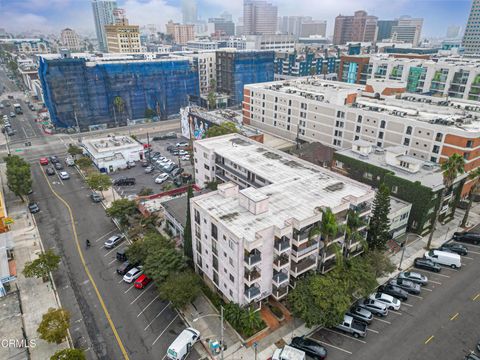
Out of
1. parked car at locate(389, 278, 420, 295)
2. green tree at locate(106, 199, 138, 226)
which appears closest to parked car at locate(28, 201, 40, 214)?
green tree at locate(106, 199, 138, 226)

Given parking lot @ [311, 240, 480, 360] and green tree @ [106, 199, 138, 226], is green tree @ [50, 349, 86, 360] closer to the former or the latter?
parking lot @ [311, 240, 480, 360]

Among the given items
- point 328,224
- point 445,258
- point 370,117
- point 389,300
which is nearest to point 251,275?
point 328,224

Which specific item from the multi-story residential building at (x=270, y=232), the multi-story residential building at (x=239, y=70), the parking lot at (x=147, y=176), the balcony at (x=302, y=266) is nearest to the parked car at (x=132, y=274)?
the multi-story residential building at (x=270, y=232)

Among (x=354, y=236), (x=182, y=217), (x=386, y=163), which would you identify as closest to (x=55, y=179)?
(x=182, y=217)

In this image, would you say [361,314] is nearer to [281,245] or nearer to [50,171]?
[281,245]

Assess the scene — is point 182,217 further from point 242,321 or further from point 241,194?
point 242,321

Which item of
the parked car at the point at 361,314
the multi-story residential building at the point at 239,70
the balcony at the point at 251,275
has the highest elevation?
the multi-story residential building at the point at 239,70

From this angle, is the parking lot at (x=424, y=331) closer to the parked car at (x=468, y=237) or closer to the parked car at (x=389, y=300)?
the parked car at (x=389, y=300)
